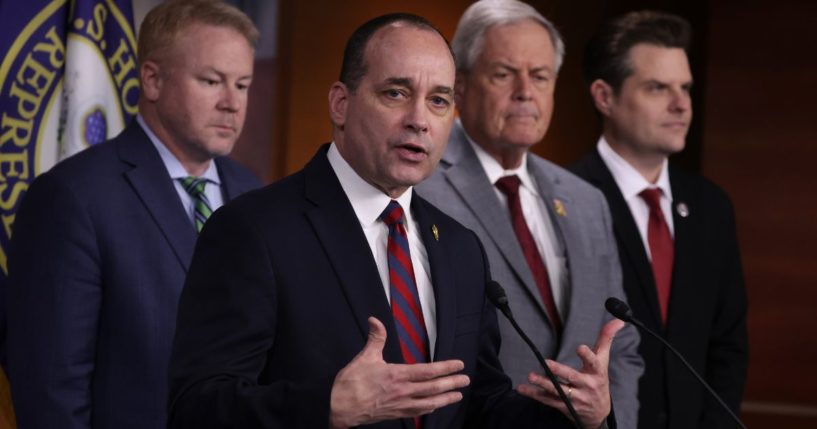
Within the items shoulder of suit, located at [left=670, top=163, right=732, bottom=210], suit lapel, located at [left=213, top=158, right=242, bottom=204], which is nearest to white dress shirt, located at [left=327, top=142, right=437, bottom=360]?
suit lapel, located at [left=213, top=158, right=242, bottom=204]

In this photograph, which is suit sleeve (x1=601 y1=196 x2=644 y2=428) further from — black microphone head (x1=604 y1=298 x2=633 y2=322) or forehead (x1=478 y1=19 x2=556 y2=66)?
black microphone head (x1=604 y1=298 x2=633 y2=322)

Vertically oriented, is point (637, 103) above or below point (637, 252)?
above

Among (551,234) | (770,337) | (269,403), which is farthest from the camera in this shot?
(770,337)

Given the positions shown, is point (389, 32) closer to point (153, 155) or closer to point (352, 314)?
point (352, 314)

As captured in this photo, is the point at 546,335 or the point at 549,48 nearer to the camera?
the point at 546,335

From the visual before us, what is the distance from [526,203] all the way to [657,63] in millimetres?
893

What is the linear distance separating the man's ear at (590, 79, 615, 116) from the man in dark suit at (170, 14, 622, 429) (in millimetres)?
1660

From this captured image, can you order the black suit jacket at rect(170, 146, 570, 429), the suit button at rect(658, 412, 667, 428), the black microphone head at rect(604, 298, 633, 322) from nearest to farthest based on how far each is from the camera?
the black suit jacket at rect(170, 146, 570, 429) < the black microphone head at rect(604, 298, 633, 322) < the suit button at rect(658, 412, 667, 428)

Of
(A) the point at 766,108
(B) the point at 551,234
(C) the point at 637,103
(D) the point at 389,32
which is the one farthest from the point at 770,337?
(D) the point at 389,32

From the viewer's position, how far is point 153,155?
3346 millimetres

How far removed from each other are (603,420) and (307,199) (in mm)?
696

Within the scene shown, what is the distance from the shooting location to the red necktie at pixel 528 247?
11.2ft

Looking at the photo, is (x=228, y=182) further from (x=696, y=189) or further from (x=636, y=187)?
(x=696, y=189)

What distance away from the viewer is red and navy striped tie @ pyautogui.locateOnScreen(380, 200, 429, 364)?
2383 millimetres
